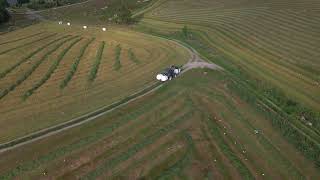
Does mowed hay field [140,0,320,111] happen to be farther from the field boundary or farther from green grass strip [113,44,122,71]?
the field boundary

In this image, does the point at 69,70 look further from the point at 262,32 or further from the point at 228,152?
the point at 262,32

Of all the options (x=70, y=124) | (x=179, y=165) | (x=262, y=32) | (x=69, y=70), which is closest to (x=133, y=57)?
(x=69, y=70)

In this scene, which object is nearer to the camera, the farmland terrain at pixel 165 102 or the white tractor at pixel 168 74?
the farmland terrain at pixel 165 102

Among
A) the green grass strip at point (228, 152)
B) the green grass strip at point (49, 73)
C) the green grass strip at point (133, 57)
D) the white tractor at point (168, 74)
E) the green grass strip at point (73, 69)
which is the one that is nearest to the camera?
the green grass strip at point (228, 152)

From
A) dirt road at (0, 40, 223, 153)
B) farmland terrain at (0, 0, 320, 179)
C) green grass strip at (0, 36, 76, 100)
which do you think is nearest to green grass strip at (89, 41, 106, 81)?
farmland terrain at (0, 0, 320, 179)

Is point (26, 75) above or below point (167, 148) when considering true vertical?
above

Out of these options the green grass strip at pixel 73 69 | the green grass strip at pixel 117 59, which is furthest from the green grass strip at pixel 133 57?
the green grass strip at pixel 73 69

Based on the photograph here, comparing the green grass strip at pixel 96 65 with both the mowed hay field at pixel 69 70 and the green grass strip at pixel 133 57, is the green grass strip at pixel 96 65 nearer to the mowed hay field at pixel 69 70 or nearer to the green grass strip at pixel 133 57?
the mowed hay field at pixel 69 70

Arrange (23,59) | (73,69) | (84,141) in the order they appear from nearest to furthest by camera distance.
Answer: (84,141) < (73,69) < (23,59)

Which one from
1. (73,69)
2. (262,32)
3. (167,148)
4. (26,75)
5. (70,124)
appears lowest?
(167,148)
